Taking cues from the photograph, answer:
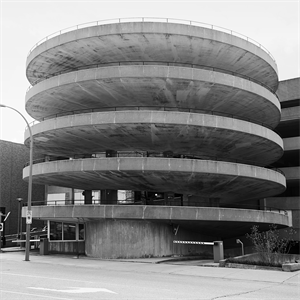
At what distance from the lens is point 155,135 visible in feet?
93.2

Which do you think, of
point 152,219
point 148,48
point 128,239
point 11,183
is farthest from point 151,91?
point 11,183

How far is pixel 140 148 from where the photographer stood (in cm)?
3161

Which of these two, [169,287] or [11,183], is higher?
[11,183]

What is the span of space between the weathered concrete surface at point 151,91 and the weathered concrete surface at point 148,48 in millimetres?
2153

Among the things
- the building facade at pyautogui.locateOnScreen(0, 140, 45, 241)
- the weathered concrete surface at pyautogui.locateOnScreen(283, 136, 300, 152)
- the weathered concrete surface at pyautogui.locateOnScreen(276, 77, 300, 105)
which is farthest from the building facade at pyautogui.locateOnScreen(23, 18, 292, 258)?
the building facade at pyautogui.locateOnScreen(0, 140, 45, 241)

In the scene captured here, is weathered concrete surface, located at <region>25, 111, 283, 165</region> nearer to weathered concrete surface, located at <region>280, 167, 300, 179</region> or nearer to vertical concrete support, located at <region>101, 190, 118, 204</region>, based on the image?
vertical concrete support, located at <region>101, 190, 118, 204</region>

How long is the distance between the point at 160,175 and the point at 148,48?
8816mm

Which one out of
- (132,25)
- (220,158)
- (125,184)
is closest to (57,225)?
(125,184)

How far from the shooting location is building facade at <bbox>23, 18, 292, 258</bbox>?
26422mm

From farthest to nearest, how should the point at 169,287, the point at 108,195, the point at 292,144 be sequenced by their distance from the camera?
the point at 292,144, the point at 108,195, the point at 169,287

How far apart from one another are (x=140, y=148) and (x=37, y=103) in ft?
28.6

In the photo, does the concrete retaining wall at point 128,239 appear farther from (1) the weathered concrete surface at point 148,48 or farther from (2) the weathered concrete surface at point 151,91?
(1) the weathered concrete surface at point 148,48

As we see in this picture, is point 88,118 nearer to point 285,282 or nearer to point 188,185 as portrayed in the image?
point 188,185

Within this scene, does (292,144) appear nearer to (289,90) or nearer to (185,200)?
(289,90)
